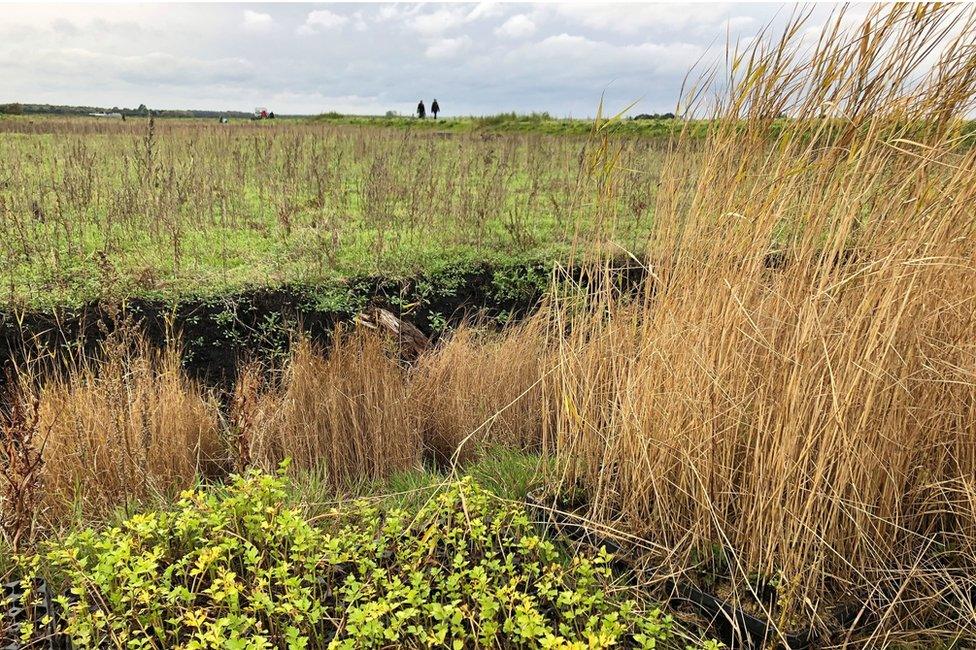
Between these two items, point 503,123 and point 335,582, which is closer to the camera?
point 335,582

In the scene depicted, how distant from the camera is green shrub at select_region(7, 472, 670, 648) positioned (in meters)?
1.69

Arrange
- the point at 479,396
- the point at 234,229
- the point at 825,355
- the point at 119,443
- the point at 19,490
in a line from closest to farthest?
the point at 825,355, the point at 19,490, the point at 119,443, the point at 479,396, the point at 234,229

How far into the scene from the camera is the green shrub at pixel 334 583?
1.69m

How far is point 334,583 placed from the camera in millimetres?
2014

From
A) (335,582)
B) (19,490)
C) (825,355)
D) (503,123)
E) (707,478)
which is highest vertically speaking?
(503,123)

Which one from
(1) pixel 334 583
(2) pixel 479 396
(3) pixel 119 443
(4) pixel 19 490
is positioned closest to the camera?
(1) pixel 334 583

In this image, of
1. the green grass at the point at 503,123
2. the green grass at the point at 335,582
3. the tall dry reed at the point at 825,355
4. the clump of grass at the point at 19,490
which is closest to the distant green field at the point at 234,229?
the tall dry reed at the point at 825,355

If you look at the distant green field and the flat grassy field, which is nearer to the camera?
the flat grassy field

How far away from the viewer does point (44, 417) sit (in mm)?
2859

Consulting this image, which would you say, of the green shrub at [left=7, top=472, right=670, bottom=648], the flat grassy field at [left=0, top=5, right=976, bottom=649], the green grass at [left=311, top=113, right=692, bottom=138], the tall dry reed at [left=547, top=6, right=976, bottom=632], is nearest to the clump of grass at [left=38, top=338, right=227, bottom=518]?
the flat grassy field at [left=0, top=5, right=976, bottom=649]

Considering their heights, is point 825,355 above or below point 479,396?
above

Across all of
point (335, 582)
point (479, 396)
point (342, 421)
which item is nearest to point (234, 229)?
point (342, 421)

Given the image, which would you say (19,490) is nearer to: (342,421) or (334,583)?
(334,583)

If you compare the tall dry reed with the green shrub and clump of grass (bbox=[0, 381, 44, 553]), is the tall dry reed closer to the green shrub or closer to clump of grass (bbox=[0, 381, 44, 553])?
the green shrub
